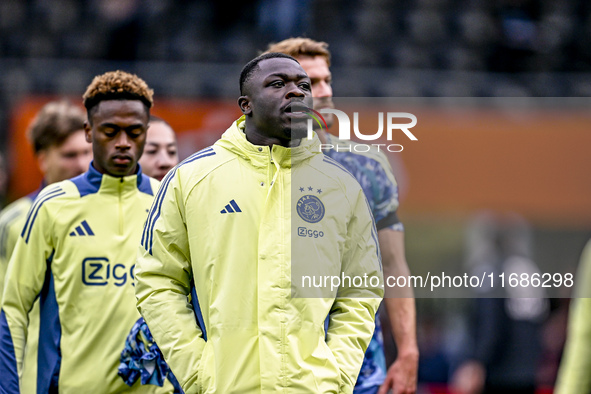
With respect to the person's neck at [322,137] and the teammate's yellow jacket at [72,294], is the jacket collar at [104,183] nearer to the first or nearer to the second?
the teammate's yellow jacket at [72,294]

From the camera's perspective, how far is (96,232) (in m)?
4.07

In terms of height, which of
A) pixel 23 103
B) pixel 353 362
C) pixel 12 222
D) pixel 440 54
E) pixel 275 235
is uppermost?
pixel 440 54

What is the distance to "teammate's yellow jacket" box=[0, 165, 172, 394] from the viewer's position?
12.9ft

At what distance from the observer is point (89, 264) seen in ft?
13.2

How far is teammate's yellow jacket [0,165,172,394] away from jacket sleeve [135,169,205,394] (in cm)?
85

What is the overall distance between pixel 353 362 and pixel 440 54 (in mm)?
9997

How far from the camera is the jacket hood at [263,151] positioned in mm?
3199

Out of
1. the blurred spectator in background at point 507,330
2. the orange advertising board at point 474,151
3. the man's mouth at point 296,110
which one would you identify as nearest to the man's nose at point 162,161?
the man's mouth at point 296,110

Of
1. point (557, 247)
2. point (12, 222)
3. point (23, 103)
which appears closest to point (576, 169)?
point (557, 247)

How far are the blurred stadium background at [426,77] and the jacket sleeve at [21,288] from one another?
17.8ft

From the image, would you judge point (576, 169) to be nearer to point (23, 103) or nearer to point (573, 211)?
point (573, 211)

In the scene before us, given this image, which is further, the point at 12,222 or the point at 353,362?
the point at 12,222

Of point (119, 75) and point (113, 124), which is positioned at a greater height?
point (119, 75)

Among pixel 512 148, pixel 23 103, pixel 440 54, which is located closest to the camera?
pixel 23 103
